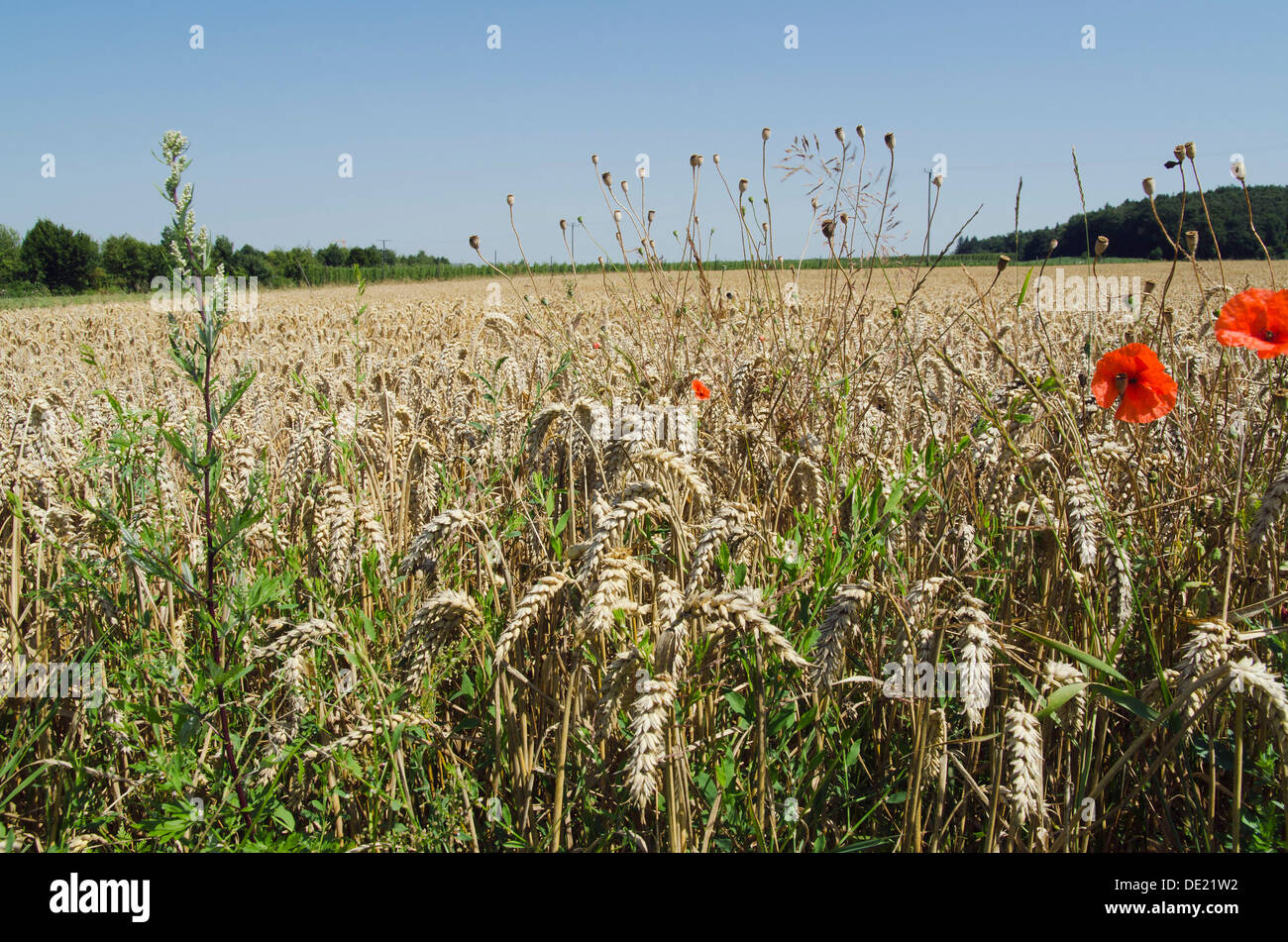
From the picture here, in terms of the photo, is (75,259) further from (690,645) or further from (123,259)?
(690,645)

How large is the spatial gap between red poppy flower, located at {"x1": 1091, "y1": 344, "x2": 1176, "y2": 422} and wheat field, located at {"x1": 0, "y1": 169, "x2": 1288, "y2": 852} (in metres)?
0.09

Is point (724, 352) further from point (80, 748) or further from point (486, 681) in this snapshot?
point (80, 748)

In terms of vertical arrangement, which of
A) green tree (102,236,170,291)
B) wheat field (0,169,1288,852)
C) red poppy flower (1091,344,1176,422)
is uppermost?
green tree (102,236,170,291)

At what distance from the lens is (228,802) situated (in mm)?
1273

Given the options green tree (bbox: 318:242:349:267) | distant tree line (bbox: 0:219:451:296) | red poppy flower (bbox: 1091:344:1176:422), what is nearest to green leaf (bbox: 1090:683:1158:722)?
red poppy flower (bbox: 1091:344:1176:422)

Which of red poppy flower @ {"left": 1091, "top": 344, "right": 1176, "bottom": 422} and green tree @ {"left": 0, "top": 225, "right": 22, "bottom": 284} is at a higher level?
green tree @ {"left": 0, "top": 225, "right": 22, "bottom": 284}

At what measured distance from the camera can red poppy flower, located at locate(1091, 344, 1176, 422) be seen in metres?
1.48

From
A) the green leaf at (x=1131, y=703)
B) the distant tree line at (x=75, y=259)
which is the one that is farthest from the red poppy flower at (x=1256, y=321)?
the distant tree line at (x=75, y=259)

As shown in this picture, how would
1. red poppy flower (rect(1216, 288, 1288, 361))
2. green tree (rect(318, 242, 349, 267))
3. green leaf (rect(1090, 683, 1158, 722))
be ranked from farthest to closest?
1. green tree (rect(318, 242, 349, 267))
2. red poppy flower (rect(1216, 288, 1288, 361))
3. green leaf (rect(1090, 683, 1158, 722))

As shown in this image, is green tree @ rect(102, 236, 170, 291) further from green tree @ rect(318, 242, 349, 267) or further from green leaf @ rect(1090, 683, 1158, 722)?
green leaf @ rect(1090, 683, 1158, 722)

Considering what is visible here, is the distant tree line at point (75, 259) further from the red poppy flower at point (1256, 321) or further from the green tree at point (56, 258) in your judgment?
the red poppy flower at point (1256, 321)

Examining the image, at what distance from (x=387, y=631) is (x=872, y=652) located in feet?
3.50

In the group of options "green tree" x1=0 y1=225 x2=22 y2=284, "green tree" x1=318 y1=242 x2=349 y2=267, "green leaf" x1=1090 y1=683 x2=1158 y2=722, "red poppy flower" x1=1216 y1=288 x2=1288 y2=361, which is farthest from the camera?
"green tree" x1=318 y1=242 x2=349 y2=267

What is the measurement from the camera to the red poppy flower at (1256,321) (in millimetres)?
1413
